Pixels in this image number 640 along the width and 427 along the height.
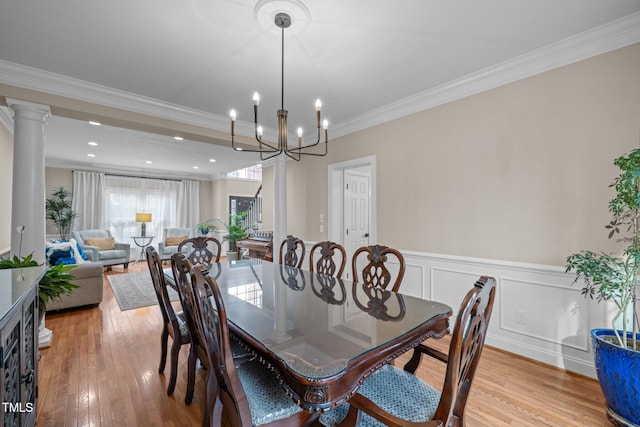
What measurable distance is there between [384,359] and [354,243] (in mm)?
3522

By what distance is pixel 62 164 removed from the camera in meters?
6.75

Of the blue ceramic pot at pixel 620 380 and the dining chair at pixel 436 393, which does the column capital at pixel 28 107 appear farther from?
the blue ceramic pot at pixel 620 380

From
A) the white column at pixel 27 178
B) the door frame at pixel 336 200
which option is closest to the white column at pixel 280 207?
the door frame at pixel 336 200

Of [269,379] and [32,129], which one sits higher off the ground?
[32,129]

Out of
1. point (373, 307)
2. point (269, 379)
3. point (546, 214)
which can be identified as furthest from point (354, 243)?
point (269, 379)

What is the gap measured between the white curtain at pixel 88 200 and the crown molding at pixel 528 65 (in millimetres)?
7191

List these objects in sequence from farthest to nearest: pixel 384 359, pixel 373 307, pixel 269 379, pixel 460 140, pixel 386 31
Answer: pixel 460 140 → pixel 386 31 → pixel 373 307 → pixel 269 379 → pixel 384 359

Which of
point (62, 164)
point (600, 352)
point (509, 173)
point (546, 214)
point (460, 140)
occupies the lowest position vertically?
point (600, 352)

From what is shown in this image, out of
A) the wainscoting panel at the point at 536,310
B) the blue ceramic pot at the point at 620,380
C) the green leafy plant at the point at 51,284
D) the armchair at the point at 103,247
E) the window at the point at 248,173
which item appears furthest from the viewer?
the window at the point at 248,173

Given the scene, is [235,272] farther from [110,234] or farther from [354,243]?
[110,234]

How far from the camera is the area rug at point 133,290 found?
416 centimetres

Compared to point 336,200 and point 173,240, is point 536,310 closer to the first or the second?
point 336,200

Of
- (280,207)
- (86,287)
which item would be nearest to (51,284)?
(86,287)

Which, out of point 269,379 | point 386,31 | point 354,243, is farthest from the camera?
point 354,243
